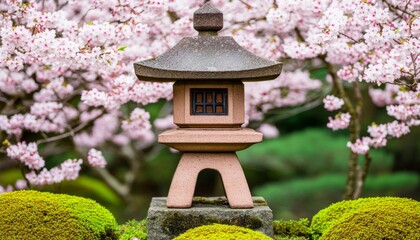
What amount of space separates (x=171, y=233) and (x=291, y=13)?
292cm

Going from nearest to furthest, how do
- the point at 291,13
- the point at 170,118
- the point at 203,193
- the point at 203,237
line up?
the point at 203,237 < the point at 291,13 < the point at 170,118 < the point at 203,193

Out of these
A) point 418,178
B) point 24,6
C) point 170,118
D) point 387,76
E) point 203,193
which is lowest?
point 203,193

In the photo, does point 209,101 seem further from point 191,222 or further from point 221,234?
point 221,234

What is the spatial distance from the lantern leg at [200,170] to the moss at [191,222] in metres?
0.13

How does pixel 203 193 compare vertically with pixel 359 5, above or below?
below

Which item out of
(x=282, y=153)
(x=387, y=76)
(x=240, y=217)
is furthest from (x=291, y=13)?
(x=282, y=153)

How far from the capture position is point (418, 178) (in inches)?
442

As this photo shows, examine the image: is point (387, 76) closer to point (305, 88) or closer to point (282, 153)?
point (305, 88)

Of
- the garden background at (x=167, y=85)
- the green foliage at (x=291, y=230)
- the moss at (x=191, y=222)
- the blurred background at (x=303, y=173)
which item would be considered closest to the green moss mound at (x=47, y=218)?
the moss at (x=191, y=222)

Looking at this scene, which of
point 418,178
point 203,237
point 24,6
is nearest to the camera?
point 203,237

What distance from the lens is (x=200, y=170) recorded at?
5.96 metres

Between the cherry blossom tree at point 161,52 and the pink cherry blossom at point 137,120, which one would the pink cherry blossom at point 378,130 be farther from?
the pink cherry blossom at point 137,120

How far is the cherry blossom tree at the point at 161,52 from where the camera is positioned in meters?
6.12

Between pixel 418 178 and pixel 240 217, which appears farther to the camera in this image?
pixel 418 178
